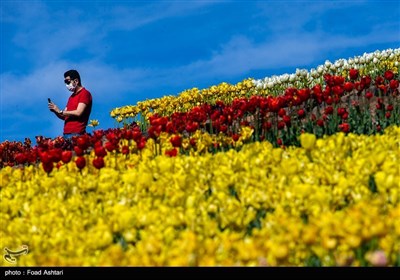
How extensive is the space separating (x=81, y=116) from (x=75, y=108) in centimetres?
27

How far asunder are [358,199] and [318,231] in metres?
1.36

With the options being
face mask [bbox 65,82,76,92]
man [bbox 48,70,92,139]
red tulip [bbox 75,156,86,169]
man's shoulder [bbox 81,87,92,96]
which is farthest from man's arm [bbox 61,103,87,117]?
red tulip [bbox 75,156,86,169]

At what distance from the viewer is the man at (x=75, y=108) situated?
14.0 m

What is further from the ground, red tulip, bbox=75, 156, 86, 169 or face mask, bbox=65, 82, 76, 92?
face mask, bbox=65, 82, 76, 92

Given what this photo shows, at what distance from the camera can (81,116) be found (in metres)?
14.2

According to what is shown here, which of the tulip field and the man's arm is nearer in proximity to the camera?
the tulip field

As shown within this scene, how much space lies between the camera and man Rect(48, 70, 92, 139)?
45.9 ft

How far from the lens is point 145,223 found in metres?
5.75
